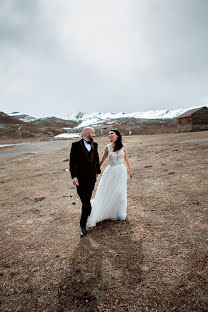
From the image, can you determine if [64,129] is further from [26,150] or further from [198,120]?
[26,150]

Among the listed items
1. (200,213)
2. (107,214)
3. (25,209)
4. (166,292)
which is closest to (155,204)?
(200,213)

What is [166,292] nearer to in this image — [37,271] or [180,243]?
[180,243]

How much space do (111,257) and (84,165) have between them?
1.92m

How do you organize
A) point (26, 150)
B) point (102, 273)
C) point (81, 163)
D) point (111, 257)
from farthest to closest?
point (26, 150)
point (81, 163)
point (111, 257)
point (102, 273)

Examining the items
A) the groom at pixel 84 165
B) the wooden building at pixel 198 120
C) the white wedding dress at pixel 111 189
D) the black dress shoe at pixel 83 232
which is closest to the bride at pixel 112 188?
the white wedding dress at pixel 111 189

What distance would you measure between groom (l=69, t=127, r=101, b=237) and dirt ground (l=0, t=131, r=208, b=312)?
83cm

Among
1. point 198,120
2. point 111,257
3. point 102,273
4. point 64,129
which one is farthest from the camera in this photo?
point 64,129

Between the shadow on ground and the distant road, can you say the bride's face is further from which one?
the distant road

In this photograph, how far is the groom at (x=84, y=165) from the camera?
404 cm

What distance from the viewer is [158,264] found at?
10.6ft

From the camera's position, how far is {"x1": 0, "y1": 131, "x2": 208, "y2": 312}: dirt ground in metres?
2.66

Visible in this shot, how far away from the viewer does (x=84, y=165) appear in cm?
410

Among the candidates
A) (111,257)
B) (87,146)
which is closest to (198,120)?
(87,146)

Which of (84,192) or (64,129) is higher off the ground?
(64,129)
